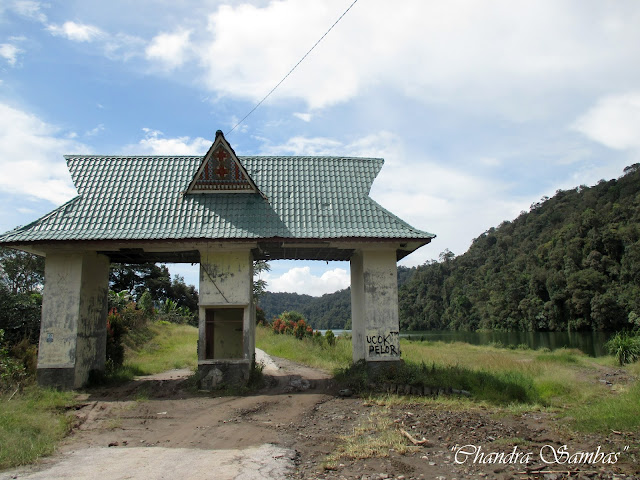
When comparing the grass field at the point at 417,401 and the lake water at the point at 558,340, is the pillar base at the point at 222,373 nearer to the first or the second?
the grass field at the point at 417,401

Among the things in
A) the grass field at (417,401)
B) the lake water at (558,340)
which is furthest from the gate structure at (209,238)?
the lake water at (558,340)

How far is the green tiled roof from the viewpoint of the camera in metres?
11.5

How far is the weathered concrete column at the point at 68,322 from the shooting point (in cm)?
1115

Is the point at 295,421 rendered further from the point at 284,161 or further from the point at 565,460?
the point at 284,161

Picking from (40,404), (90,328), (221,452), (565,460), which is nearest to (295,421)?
(221,452)

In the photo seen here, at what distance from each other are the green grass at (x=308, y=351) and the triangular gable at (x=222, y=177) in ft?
20.4

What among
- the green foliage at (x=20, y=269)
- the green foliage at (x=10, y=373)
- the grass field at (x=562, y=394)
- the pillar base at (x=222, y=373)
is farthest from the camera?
the green foliage at (x=20, y=269)

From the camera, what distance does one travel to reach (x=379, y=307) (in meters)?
11.9

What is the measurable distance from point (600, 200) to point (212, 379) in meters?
75.7

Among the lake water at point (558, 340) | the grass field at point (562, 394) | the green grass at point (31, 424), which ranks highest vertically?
the green grass at point (31, 424)

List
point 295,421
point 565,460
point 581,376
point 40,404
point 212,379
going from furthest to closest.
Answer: point 581,376
point 212,379
point 40,404
point 295,421
point 565,460

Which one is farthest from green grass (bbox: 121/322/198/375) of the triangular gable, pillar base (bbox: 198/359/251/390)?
the triangular gable

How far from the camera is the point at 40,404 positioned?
9359 mm

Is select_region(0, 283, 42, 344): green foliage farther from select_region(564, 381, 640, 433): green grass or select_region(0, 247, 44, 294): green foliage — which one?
select_region(0, 247, 44, 294): green foliage
